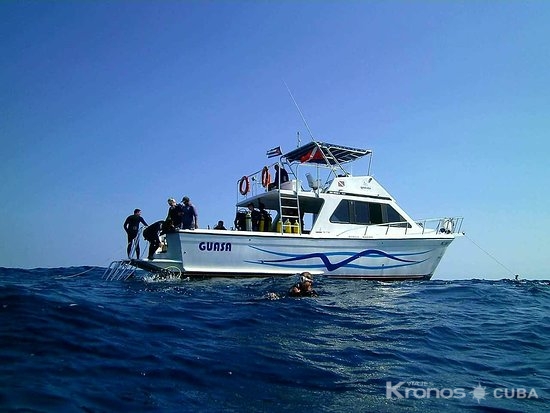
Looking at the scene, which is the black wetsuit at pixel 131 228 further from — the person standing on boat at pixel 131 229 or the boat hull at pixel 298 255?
the boat hull at pixel 298 255

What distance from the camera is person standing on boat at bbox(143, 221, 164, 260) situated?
1256 centimetres

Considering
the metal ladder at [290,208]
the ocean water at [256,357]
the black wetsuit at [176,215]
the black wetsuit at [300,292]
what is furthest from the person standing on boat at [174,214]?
the black wetsuit at [300,292]

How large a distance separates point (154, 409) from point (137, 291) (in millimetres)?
6457

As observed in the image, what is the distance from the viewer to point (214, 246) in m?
12.2

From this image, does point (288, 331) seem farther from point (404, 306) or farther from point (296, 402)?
point (404, 306)

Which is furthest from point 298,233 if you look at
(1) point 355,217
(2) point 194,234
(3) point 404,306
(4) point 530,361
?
(4) point 530,361

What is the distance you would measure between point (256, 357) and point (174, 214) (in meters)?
8.05

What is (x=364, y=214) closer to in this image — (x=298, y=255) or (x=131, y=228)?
(x=298, y=255)

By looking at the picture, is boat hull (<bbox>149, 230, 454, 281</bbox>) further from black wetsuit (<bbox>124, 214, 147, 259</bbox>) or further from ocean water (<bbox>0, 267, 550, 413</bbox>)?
ocean water (<bbox>0, 267, 550, 413</bbox>)

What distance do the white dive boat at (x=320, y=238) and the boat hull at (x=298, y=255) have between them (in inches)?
1.2

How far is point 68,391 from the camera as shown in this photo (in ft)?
11.3

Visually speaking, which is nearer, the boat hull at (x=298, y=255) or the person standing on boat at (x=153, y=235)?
the boat hull at (x=298, y=255)

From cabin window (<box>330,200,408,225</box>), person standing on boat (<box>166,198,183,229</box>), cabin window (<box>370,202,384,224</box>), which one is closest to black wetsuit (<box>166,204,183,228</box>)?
person standing on boat (<box>166,198,183,229</box>)

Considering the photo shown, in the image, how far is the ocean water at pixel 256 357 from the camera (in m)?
3.66
